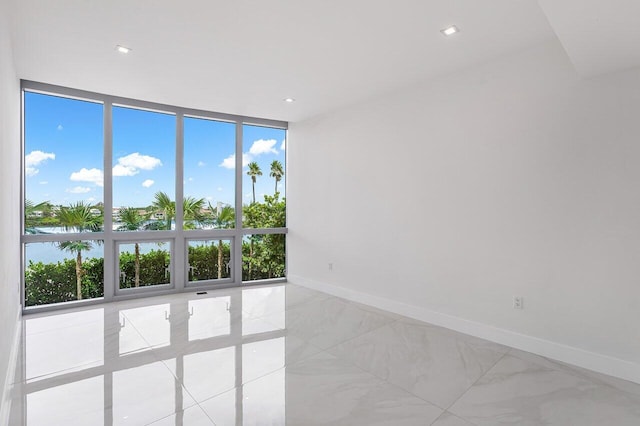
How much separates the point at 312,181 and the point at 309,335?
8.87 ft

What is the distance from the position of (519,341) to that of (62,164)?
18.4 ft

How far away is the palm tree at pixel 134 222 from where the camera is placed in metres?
4.84

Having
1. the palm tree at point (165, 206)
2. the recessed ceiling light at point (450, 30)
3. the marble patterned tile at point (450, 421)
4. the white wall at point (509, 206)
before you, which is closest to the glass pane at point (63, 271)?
the palm tree at point (165, 206)

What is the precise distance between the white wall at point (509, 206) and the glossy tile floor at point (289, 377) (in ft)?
1.24

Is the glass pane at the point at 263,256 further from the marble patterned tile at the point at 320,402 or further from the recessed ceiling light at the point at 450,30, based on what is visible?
the recessed ceiling light at the point at 450,30

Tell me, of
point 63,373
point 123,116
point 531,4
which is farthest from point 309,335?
point 123,116

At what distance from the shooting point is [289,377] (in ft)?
8.63

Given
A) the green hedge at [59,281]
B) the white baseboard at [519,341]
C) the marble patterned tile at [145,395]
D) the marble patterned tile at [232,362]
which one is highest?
the green hedge at [59,281]

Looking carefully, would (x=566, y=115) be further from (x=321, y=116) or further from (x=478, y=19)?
(x=321, y=116)

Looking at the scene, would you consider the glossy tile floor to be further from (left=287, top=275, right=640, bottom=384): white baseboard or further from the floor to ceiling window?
the floor to ceiling window

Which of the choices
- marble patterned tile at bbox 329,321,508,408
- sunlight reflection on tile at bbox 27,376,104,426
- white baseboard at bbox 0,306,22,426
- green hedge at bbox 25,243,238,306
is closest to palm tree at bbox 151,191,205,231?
green hedge at bbox 25,243,238,306

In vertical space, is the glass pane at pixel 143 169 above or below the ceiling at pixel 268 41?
below

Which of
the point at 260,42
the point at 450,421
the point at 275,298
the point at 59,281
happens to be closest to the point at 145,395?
the point at 450,421

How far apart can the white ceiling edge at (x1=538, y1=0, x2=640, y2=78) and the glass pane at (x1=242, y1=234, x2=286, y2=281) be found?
4.70m
